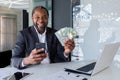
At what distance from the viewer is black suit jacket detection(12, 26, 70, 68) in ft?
5.94

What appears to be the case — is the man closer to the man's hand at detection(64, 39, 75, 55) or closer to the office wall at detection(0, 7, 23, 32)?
the man's hand at detection(64, 39, 75, 55)

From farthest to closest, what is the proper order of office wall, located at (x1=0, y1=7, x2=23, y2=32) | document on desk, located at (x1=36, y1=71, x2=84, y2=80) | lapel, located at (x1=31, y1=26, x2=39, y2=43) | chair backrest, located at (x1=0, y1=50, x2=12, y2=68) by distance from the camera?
office wall, located at (x1=0, y1=7, x2=23, y2=32)
chair backrest, located at (x1=0, y1=50, x2=12, y2=68)
lapel, located at (x1=31, y1=26, x2=39, y2=43)
document on desk, located at (x1=36, y1=71, x2=84, y2=80)

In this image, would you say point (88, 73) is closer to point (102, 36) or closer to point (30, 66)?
point (30, 66)

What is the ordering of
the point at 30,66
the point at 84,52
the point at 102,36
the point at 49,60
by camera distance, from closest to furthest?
the point at 30,66
the point at 49,60
the point at 102,36
the point at 84,52

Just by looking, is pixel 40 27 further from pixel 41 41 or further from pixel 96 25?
pixel 96 25

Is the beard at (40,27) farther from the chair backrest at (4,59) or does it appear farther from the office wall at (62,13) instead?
the office wall at (62,13)

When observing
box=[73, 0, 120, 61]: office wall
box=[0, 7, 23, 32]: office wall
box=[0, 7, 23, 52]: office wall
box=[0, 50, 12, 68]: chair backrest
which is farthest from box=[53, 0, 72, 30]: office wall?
box=[0, 7, 23, 32]: office wall

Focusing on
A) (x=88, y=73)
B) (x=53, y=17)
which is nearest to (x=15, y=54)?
(x=88, y=73)

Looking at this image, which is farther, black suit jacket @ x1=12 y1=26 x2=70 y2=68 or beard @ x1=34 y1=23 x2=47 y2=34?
beard @ x1=34 y1=23 x2=47 y2=34

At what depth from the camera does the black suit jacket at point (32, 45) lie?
181 centimetres

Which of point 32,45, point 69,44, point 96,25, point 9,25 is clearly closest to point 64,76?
point 69,44

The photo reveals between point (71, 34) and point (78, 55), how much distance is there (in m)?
1.63

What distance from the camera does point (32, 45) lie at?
1887 millimetres

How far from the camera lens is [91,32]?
10.3 ft
